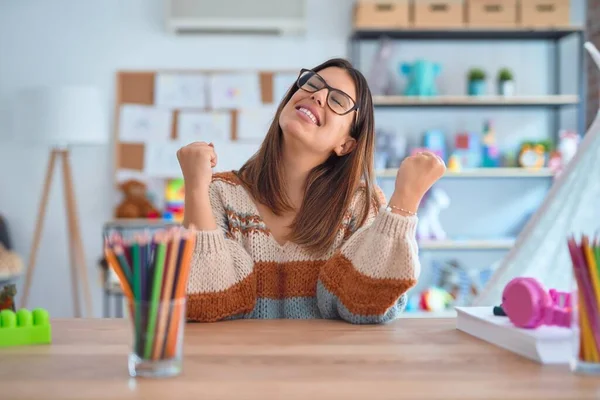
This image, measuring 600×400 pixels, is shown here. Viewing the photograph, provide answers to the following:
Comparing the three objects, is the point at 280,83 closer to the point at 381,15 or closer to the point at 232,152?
the point at 232,152

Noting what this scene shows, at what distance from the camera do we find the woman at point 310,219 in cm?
138

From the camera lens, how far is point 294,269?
1.60m

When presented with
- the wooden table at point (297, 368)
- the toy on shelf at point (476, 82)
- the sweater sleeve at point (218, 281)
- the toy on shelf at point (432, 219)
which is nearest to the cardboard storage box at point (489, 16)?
the toy on shelf at point (476, 82)

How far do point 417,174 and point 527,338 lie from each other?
38 cm

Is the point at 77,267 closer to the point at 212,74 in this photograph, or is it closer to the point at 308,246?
the point at 212,74

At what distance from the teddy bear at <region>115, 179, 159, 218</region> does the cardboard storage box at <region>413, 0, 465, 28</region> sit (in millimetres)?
1706

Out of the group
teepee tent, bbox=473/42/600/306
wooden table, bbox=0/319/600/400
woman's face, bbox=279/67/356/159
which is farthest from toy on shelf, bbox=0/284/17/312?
teepee tent, bbox=473/42/600/306

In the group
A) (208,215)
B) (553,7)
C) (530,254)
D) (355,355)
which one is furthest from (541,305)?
(553,7)

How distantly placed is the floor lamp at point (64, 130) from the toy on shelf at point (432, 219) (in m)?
1.73

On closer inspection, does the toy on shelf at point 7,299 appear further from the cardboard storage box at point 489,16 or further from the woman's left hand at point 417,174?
the cardboard storage box at point 489,16

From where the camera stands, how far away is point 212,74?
4.43 metres

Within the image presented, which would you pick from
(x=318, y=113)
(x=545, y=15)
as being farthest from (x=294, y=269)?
(x=545, y=15)

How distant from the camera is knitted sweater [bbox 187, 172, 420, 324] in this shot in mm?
1375

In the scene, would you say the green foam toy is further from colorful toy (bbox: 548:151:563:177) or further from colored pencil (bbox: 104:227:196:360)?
colorful toy (bbox: 548:151:563:177)
